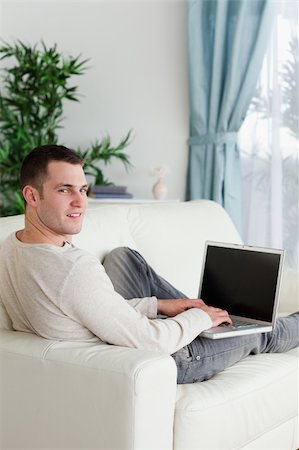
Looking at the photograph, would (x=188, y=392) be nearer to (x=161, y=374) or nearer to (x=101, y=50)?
(x=161, y=374)

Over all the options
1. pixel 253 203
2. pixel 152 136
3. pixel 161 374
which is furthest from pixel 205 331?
pixel 152 136

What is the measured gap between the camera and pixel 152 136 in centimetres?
481

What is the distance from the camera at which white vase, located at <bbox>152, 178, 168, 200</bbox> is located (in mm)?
4492

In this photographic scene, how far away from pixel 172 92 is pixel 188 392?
2.79 metres

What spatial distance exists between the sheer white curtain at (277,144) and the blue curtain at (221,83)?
0.22ft

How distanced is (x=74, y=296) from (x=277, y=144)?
2382 millimetres

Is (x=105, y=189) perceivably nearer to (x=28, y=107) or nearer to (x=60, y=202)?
(x=28, y=107)

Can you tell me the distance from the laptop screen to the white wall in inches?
81.4

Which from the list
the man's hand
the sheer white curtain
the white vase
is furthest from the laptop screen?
the white vase

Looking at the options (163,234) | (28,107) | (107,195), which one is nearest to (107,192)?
(107,195)

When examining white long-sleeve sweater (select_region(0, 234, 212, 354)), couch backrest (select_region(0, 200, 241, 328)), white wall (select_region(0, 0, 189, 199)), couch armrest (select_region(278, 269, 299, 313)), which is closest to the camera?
white long-sleeve sweater (select_region(0, 234, 212, 354))

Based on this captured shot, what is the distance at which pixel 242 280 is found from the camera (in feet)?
8.79

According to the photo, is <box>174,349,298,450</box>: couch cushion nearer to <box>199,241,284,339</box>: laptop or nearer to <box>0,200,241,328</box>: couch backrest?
<box>199,241,284,339</box>: laptop

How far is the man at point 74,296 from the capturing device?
7.22ft
